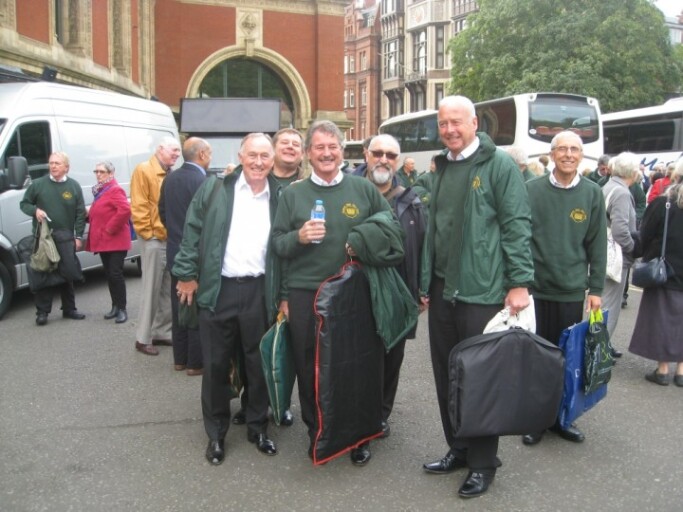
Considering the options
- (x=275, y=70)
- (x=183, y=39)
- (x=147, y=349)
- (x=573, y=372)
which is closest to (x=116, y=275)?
(x=147, y=349)

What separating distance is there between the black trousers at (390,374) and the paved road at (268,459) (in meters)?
0.16

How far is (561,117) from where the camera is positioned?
19359mm

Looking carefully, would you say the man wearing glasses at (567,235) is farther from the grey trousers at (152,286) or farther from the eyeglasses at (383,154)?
the grey trousers at (152,286)

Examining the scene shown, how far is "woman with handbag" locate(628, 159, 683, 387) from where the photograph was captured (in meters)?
5.62

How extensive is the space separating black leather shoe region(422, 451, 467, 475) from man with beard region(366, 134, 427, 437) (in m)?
0.56

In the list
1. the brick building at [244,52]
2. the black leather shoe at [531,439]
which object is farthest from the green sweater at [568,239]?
the brick building at [244,52]

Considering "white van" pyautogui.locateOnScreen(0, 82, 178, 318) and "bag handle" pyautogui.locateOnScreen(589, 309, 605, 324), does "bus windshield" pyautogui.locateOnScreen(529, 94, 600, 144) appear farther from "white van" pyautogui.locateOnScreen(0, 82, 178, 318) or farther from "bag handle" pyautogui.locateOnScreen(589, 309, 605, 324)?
"bag handle" pyautogui.locateOnScreen(589, 309, 605, 324)

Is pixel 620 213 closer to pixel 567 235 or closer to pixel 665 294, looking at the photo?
pixel 665 294

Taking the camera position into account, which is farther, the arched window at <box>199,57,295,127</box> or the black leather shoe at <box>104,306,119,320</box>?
the arched window at <box>199,57,295,127</box>

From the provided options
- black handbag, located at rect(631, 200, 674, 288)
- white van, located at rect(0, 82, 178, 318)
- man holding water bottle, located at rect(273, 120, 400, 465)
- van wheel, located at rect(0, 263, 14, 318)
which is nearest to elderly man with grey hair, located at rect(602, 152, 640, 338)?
black handbag, located at rect(631, 200, 674, 288)

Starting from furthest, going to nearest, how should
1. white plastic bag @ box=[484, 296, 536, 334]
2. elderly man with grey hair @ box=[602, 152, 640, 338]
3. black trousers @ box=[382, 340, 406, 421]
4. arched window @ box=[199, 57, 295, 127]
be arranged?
arched window @ box=[199, 57, 295, 127], elderly man with grey hair @ box=[602, 152, 640, 338], black trousers @ box=[382, 340, 406, 421], white plastic bag @ box=[484, 296, 536, 334]

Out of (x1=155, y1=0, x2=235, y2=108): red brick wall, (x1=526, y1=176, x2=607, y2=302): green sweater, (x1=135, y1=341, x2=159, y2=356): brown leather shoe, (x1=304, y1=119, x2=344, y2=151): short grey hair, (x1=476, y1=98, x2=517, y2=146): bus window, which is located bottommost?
(x1=135, y1=341, x2=159, y2=356): brown leather shoe

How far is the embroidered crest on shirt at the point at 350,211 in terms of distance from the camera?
12.8 feet

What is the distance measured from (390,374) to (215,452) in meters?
1.18
